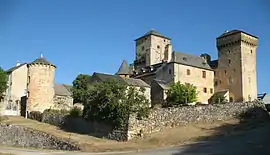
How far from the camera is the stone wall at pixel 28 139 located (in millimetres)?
31328

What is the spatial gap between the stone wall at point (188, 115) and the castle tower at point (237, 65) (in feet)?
76.1

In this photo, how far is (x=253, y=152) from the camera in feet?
67.9

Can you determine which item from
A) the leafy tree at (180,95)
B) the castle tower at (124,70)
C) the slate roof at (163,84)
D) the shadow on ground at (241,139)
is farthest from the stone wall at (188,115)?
the castle tower at (124,70)

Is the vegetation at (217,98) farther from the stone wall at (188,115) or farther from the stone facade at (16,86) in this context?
the stone facade at (16,86)

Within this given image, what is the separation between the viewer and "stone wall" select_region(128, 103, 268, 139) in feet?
107

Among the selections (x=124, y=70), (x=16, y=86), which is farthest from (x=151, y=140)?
(x=124, y=70)

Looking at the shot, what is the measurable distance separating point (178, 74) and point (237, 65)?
45.8 feet

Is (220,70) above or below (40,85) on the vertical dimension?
above

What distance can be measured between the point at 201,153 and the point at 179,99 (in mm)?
34457

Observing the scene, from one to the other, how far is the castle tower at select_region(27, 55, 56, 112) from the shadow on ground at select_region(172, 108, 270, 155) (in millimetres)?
28256

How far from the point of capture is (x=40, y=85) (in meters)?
51.5

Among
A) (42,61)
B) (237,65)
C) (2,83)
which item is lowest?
(2,83)

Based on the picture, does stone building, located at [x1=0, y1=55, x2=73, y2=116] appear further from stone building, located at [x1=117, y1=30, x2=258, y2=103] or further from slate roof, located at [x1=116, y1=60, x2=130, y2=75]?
stone building, located at [x1=117, y1=30, x2=258, y2=103]

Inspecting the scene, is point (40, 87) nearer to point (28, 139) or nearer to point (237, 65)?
point (28, 139)
